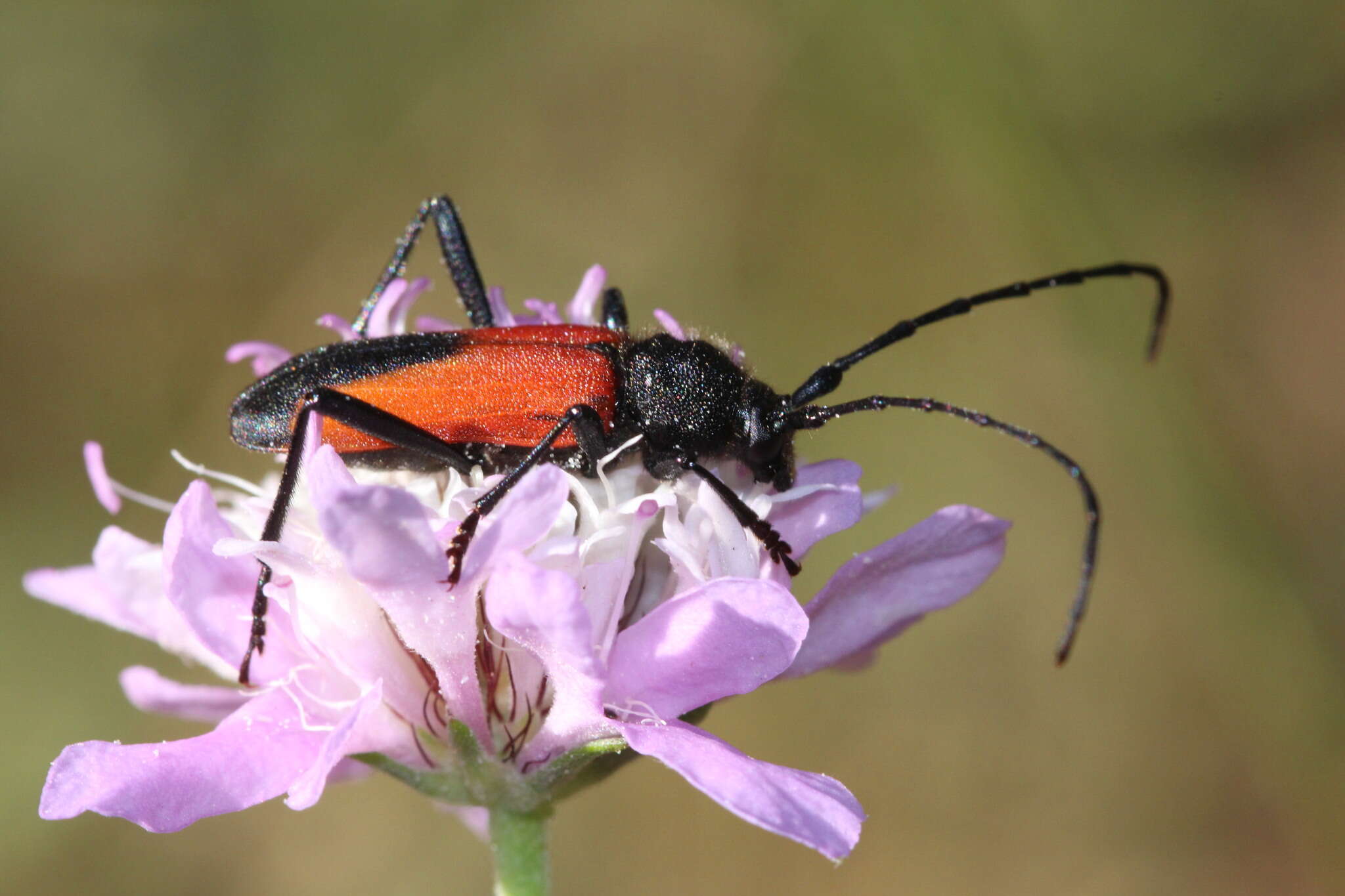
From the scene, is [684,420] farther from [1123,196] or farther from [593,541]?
[1123,196]

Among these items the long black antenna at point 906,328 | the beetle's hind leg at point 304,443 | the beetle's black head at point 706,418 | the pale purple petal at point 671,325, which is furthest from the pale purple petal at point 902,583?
the beetle's hind leg at point 304,443

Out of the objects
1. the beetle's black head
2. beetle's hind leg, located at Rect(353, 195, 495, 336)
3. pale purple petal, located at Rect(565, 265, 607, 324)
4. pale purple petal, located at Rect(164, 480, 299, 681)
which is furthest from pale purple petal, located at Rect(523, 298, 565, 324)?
pale purple petal, located at Rect(164, 480, 299, 681)

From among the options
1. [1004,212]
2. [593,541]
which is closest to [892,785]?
[1004,212]

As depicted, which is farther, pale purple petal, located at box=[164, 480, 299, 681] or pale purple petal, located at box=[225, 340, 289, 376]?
pale purple petal, located at box=[225, 340, 289, 376]

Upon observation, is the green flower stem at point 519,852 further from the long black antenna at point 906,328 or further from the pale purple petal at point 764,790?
the long black antenna at point 906,328

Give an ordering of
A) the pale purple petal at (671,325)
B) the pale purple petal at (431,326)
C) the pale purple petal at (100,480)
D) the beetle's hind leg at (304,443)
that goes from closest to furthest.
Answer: the beetle's hind leg at (304,443) < the pale purple petal at (100,480) < the pale purple petal at (671,325) < the pale purple petal at (431,326)

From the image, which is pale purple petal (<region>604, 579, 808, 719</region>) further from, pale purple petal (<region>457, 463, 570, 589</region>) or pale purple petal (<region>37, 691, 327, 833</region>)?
pale purple petal (<region>37, 691, 327, 833</region>)
